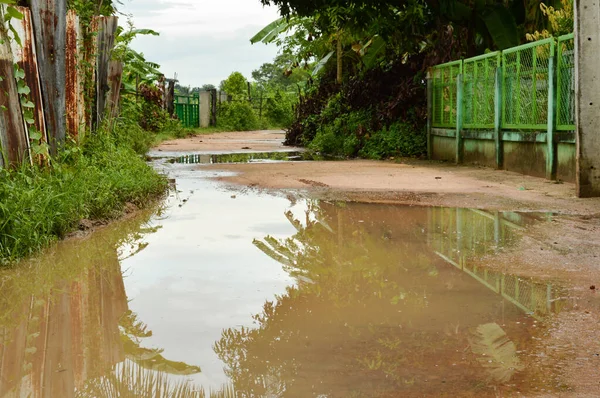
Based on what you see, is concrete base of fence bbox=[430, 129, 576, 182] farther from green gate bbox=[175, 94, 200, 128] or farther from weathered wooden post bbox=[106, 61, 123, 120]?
green gate bbox=[175, 94, 200, 128]

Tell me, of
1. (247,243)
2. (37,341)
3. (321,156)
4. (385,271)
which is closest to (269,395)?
(37,341)

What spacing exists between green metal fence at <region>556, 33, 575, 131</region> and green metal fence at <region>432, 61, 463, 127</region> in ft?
14.0

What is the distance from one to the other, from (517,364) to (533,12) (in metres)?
12.8

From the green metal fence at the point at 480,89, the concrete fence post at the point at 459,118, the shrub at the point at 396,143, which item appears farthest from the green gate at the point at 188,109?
the green metal fence at the point at 480,89

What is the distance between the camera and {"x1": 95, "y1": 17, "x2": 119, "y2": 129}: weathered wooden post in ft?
33.5

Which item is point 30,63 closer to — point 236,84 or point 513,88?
point 513,88

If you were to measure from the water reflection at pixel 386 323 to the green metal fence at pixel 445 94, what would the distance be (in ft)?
30.0

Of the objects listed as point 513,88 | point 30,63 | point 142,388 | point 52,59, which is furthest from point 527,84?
point 142,388

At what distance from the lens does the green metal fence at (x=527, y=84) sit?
434 inches

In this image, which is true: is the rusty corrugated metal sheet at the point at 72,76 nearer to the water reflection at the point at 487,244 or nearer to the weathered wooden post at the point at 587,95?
the water reflection at the point at 487,244

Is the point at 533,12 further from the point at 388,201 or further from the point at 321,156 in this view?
the point at 388,201

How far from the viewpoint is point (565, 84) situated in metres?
10.3

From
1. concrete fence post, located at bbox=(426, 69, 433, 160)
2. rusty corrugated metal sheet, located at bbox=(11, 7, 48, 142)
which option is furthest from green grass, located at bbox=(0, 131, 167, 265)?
concrete fence post, located at bbox=(426, 69, 433, 160)

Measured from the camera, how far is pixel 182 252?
18.6 ft
